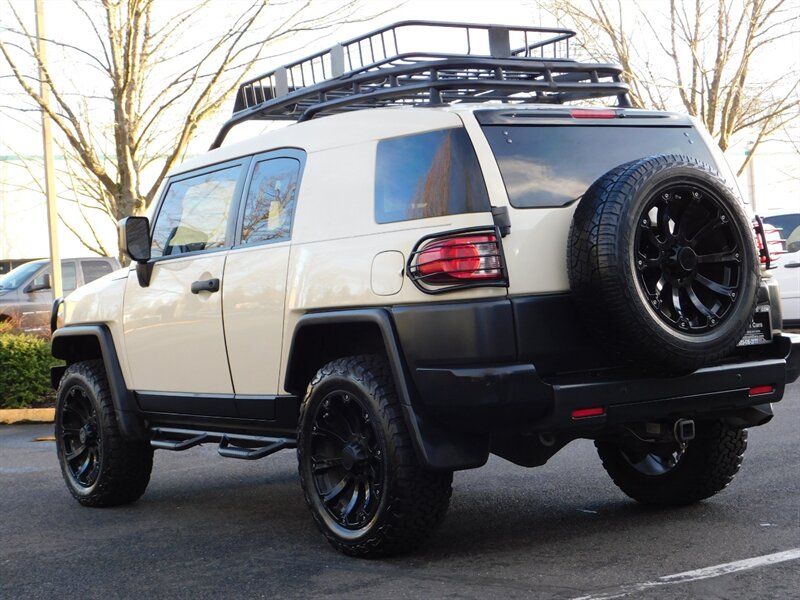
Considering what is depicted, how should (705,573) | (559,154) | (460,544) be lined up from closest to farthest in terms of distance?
(705,573)
(559,154)
(460,544)

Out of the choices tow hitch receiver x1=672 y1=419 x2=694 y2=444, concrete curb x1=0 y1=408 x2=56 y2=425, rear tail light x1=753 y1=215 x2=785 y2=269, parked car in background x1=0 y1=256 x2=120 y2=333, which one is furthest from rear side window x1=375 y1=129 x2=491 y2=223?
parked car in background x1=0 y1=256 x2=120 y2=333

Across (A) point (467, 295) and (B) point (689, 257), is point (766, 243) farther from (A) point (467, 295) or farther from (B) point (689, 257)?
(A) point (467, 295)

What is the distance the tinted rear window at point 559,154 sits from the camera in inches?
193

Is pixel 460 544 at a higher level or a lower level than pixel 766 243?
lower

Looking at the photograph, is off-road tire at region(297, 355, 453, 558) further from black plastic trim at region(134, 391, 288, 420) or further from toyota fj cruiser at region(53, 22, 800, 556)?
black plastic trim at region(134, 391, 288, 420)

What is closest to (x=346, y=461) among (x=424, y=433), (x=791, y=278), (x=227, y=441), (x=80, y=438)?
(x=424, y=433)

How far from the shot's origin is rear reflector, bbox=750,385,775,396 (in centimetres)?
517

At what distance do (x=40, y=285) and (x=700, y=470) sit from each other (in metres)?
16.1

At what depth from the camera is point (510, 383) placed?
459cm

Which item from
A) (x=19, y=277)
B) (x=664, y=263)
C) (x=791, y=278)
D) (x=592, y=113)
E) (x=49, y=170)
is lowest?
(x=791, y=278)

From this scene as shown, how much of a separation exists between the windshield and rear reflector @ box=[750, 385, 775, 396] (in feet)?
55.0

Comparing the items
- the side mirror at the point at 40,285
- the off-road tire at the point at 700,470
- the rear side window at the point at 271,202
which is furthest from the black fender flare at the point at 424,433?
the side mirror at the point at 40,285

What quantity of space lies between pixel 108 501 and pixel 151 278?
4.54 feet

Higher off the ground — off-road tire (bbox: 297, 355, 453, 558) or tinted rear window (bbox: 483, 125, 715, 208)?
tinted rear window (bbox: 483, 125, 715, 208)
